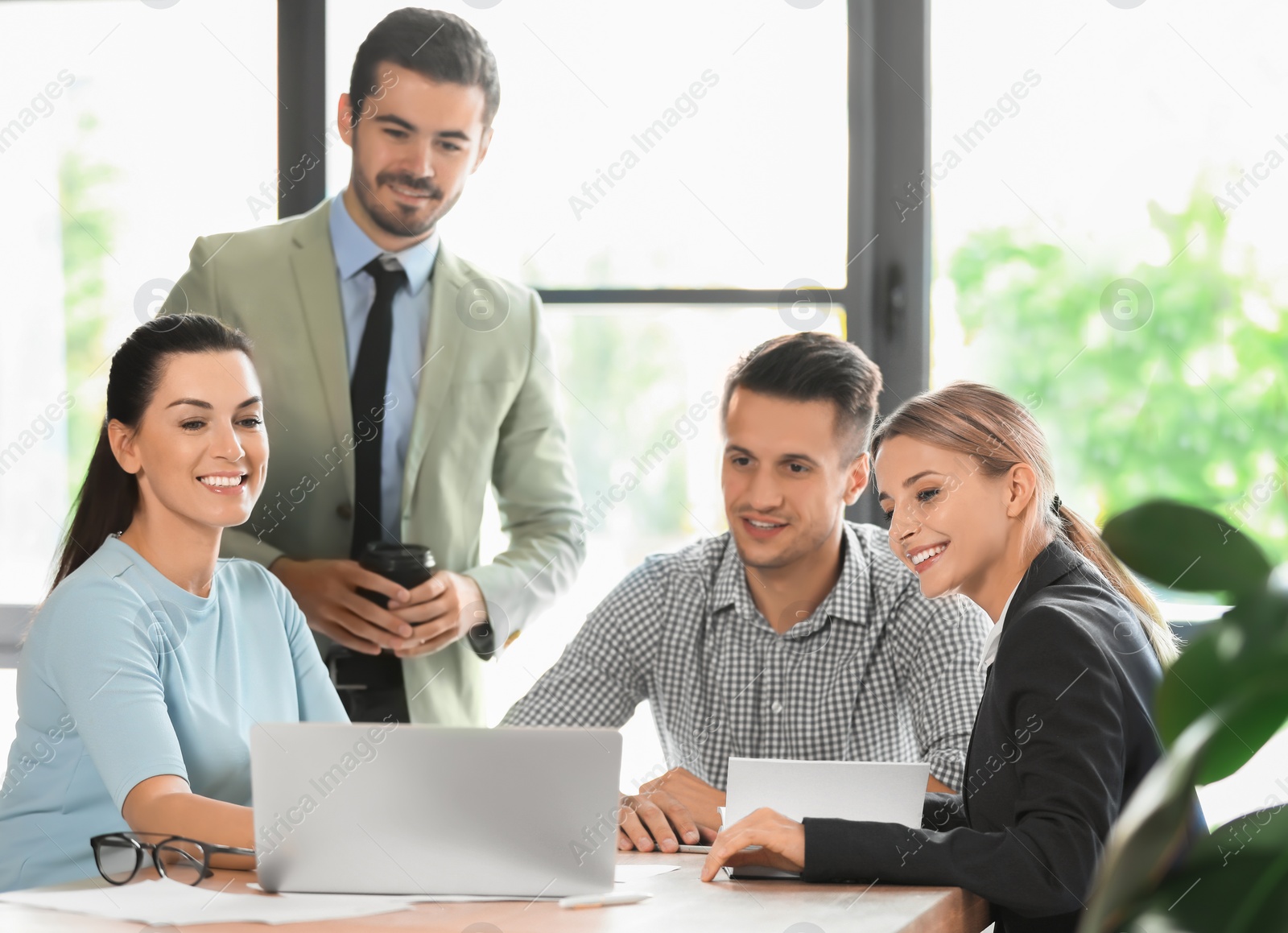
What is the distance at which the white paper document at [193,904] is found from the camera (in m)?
1.14

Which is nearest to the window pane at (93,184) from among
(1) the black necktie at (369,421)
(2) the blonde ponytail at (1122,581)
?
(1) the black necktie at (369,421)

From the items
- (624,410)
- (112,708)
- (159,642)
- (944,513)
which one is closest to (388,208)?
(624,410)

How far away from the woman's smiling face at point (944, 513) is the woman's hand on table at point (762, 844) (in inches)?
16.5

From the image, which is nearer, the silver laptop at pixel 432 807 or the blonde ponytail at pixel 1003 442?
the silver laptop at pixel 432 807

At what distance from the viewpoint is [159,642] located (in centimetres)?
→ 166

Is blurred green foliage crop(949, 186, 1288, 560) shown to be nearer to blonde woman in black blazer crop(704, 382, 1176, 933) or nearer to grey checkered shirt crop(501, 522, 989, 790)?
grey checkered shirt crop(501, 522, 989, 790)

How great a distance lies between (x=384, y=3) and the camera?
304 cm

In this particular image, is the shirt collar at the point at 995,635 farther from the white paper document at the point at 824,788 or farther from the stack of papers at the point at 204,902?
the stack of papers at the point at 204,902

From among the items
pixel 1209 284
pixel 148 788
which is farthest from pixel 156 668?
pixel 1209 284

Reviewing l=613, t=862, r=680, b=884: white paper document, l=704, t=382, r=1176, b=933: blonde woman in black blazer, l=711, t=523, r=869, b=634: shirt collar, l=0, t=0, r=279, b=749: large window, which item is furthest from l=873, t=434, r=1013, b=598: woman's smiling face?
l=0, t=0, r=279, b=749: large window

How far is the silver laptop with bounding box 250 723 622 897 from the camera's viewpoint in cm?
120

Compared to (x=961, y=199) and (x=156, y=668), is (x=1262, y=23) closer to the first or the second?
(x=961, y=199)

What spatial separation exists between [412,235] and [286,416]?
42 cm

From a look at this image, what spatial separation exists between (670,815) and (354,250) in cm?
131
